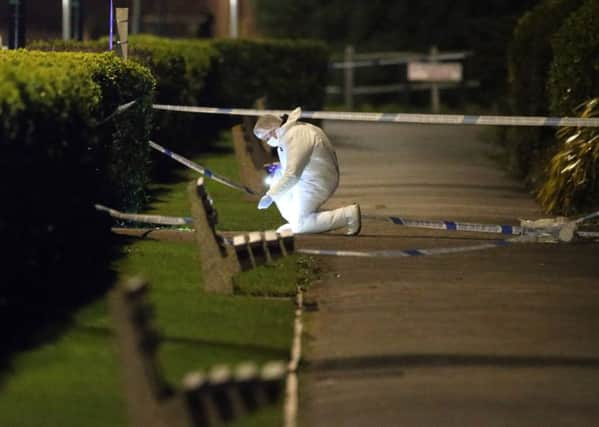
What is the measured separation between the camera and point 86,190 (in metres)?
10.9

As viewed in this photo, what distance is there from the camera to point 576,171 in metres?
15.2

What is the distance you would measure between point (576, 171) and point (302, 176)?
382 cm

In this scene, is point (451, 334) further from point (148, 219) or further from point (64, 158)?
point (148, 219)

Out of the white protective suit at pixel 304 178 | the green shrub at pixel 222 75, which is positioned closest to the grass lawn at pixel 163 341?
the white protective suit at pixel 304 178

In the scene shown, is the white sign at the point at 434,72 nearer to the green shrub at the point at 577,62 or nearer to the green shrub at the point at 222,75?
the green shrub at the point at 222,75

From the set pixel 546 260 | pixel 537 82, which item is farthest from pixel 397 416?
A: pixel 537 82

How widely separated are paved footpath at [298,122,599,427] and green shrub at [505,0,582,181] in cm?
298

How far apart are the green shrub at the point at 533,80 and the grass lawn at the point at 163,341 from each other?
273 inches

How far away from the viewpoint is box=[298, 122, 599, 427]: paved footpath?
7691 mm

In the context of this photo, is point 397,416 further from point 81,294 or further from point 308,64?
point 308,64

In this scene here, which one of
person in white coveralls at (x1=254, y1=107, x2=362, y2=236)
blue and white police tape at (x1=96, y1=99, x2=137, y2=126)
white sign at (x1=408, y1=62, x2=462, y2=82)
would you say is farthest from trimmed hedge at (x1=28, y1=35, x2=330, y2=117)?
person in white coveralls at (x1=254, y1=107, x2=362, y2=236)

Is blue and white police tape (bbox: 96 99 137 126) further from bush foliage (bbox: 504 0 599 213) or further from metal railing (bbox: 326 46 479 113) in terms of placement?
metal railing (bbox: 326 46 479 113)

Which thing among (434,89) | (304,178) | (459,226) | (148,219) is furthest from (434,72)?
(148,219)

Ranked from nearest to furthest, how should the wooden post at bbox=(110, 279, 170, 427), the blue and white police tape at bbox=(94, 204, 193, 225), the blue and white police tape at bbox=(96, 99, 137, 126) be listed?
the wooden post at bbox=(110, 279, 170, 427)
the blue and white police tape at bbox=(96, 99, 137, 126)
the blue and white police tape at bbox=(94, 204, 193, 225)
